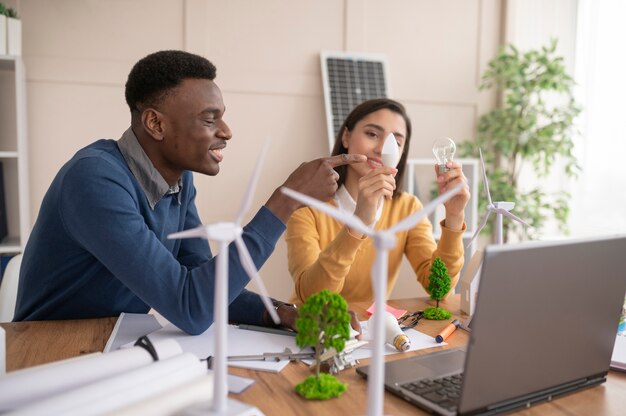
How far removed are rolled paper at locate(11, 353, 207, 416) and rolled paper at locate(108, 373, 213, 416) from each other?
0.06 feet

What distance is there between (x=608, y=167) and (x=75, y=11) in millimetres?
3406

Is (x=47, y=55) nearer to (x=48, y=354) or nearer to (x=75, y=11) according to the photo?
(x=75, y=11)

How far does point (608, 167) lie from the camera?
3.68m

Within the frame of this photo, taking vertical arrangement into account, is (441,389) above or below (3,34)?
below

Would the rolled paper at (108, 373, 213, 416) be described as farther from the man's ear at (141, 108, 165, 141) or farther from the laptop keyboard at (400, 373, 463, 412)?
the man's ear at (141, 108, 165, 141)

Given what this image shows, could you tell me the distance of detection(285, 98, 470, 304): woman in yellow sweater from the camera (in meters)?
1.68

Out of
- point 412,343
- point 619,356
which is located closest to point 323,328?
point 412,343

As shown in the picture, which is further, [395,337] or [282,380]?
[395,337]

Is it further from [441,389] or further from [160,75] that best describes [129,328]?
[441,389]

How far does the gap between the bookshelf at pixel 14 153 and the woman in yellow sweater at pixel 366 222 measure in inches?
61.4

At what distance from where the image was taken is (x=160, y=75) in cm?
148

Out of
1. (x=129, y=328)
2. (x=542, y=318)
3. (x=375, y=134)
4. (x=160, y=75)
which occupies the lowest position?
(x=129, y=328)

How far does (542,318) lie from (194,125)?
985mm

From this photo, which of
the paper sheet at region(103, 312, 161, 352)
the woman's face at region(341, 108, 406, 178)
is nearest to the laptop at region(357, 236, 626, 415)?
the paper sheet at region(103, 312, 161, 352)
